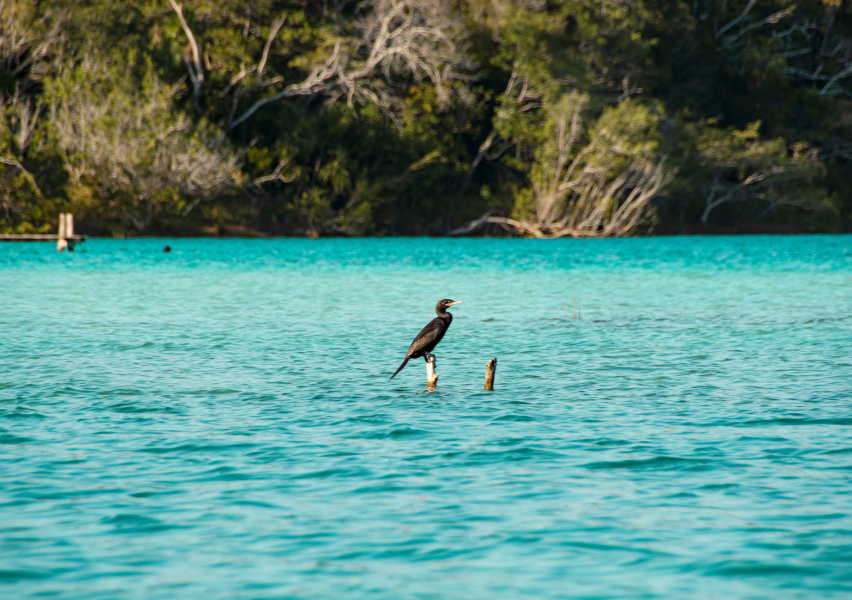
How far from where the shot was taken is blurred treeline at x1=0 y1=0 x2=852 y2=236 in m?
57.6

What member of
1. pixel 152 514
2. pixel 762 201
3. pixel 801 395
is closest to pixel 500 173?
pixel 762 201

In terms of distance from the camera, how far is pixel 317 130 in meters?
61.7

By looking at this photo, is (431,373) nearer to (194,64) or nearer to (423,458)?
(423,458)

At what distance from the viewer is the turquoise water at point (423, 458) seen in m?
6.26

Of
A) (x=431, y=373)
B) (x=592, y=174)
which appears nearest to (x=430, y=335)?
(x=431, y=373)

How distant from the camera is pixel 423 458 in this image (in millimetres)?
9016

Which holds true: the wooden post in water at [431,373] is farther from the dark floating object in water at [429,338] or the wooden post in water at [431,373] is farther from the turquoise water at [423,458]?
the turquoise water at [423,458]

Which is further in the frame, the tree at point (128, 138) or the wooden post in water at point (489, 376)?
the tree at point (128, 138)

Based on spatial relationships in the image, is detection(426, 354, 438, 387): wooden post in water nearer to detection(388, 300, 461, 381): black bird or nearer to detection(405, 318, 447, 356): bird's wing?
detection(388, 300, 461, 381): black bird

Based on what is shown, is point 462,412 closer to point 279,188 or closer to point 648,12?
point 279,188

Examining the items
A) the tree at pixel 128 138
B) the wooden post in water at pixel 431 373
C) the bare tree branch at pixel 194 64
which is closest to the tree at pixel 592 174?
the tree at pixel 128 138

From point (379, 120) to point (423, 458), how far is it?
2210 inches

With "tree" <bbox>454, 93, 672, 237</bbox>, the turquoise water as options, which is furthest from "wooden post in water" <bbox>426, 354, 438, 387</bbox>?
"tree" <bbox>454, 93, 672, 237</bbox>

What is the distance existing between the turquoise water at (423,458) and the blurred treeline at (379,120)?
1499 inches
